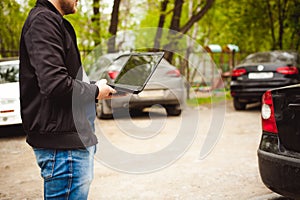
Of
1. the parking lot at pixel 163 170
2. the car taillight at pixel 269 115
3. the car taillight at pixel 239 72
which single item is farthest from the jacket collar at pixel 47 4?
the car taillight at pixel 239 72

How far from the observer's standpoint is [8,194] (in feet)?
14.5

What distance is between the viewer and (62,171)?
6.68 feet

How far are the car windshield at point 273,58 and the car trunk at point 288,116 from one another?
7.24 meters

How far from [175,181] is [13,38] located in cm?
1052

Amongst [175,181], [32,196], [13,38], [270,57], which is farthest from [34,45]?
[13,38]

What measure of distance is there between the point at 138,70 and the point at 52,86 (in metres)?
0.93

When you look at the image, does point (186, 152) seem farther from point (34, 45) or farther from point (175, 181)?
point (34, 45)

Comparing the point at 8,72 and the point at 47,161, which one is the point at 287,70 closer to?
the point at 8,72

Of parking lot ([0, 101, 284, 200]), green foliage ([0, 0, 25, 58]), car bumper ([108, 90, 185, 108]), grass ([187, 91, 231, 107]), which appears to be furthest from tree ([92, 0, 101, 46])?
parking lot ([0, 101, 284, 200])

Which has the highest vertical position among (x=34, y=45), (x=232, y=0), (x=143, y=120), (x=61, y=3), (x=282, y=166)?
(x=232, y=0)

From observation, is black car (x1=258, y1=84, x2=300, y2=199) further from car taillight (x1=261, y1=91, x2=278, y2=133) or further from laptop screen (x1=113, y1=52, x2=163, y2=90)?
laptop screen (x1=113, y1=52, x2=163, y2=90)

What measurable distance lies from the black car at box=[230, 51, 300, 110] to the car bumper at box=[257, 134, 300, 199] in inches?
268

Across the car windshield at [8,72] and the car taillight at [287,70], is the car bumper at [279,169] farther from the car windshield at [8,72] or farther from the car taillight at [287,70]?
the car taillight at [287,70]

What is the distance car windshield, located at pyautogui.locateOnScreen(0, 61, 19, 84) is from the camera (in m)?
7.75
